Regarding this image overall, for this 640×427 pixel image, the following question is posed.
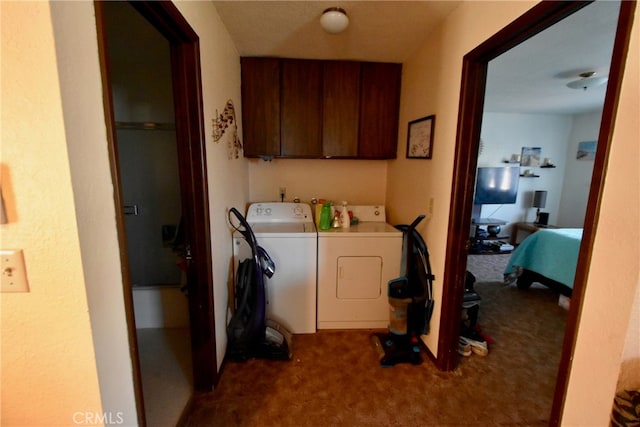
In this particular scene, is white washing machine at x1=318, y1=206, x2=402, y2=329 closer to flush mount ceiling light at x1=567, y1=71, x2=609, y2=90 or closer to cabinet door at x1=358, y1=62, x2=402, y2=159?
cabinet door at x1=358, y1=62, x2=402, y2=159

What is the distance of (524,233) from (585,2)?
16.4 feet

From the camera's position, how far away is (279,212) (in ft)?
8.85

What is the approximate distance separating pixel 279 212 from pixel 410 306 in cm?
143

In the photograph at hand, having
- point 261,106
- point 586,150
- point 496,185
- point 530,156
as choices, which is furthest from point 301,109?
point 586,150

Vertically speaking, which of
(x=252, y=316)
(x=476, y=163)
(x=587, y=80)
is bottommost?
(x=252, y=316)

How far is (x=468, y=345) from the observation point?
82.8 inches

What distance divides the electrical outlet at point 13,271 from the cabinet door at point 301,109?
6.67 ft

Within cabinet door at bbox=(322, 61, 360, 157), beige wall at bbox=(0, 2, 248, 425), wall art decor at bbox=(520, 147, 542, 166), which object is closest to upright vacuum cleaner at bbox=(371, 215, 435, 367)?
cabinet door at bbox=(322, 61, 360, 157)

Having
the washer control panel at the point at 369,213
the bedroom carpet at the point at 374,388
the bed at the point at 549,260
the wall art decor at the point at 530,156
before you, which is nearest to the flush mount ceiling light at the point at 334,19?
the washer control panel at the point at 369,213

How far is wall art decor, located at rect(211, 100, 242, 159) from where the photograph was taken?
5.81 feet

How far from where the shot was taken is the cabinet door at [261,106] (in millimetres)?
2443

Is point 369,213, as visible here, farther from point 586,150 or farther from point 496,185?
point 586,150

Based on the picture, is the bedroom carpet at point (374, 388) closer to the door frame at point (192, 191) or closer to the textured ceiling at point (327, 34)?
the door frame at point (192, 191)

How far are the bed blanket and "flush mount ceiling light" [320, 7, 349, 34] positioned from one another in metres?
2.92
